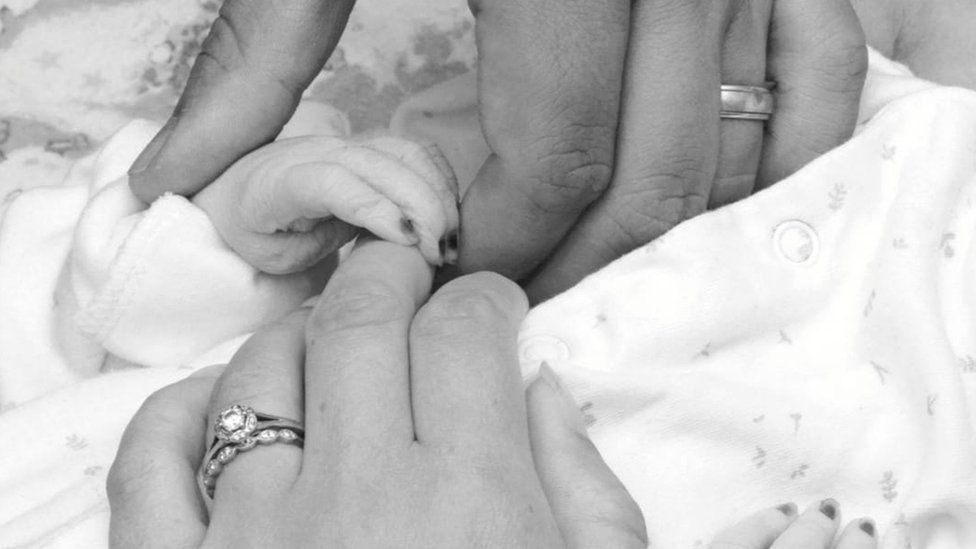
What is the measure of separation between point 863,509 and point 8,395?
74 centimetres

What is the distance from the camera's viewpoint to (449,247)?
28.5 inches

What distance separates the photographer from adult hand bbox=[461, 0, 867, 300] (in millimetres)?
626

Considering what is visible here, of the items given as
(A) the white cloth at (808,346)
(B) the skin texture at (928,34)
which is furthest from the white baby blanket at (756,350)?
(B) the skin texture at (928,34)

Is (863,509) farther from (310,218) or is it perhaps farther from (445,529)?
(310,218)

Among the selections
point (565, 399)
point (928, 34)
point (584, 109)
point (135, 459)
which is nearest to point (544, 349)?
point (565, 399)

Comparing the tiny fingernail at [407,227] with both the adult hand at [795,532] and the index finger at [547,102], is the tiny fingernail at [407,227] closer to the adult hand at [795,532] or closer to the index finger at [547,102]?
the index finger at [547,102]

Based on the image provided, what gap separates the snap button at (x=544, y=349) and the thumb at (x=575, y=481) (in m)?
0.06

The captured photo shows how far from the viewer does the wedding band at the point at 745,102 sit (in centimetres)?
72

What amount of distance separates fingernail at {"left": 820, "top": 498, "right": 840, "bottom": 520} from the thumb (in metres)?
0.16

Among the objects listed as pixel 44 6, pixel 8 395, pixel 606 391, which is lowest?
pixel 8 395

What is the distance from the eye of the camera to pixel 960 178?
76cm

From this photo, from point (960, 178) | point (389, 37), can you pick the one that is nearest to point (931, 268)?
point (960, 178)

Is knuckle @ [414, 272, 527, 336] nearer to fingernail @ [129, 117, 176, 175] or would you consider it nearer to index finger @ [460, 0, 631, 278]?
index finger @ [460, 0, 631, 278]

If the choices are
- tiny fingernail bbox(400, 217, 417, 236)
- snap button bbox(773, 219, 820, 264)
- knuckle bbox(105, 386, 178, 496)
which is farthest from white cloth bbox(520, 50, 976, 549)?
knuckle bbox(105, 386, 178, 496)
